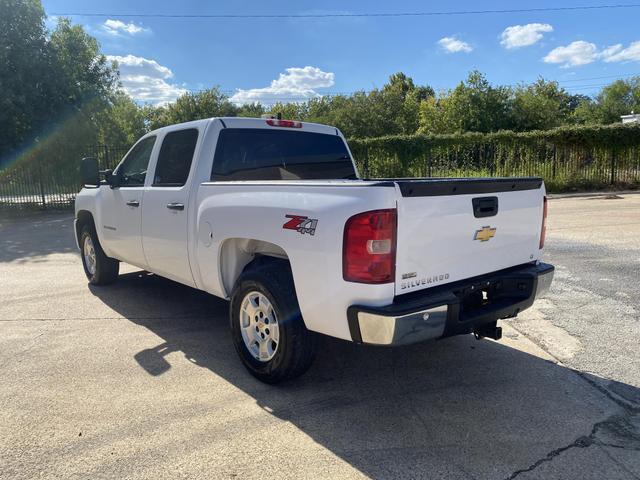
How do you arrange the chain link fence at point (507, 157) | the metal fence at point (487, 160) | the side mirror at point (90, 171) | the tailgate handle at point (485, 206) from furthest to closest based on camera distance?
the chain link fence at point (507, 157) → the metal fence at point (487, 160) → the side mirror at point (90, 171) → the tailgate handle at point (485, 206)

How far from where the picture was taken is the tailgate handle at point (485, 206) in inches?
132

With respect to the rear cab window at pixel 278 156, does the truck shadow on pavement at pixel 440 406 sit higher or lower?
lower

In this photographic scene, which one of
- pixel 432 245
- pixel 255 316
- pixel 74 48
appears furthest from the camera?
pixel 74 48

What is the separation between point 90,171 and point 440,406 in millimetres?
4584

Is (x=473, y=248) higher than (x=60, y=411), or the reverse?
(x=473, y=248)

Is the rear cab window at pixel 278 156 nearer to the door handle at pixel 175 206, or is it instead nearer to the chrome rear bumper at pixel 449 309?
the door handle at pixel 175 206

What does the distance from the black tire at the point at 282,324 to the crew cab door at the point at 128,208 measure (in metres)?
1.94

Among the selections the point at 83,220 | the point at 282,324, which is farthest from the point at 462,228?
the point at 83,220

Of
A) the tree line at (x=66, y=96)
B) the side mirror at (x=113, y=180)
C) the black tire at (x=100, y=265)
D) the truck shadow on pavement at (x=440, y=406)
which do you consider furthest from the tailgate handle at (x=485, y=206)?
the tree line at (x=66, y=96)

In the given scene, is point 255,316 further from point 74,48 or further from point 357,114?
point 357,114

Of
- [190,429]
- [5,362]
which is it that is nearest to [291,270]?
[190,429]

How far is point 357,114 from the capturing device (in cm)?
4403

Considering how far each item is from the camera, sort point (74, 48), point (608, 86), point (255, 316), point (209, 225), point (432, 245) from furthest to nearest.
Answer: point (608, 86), point (74, 48), point (209, 225), point (255, 316), point (432, 245)

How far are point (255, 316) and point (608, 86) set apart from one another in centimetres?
7511
